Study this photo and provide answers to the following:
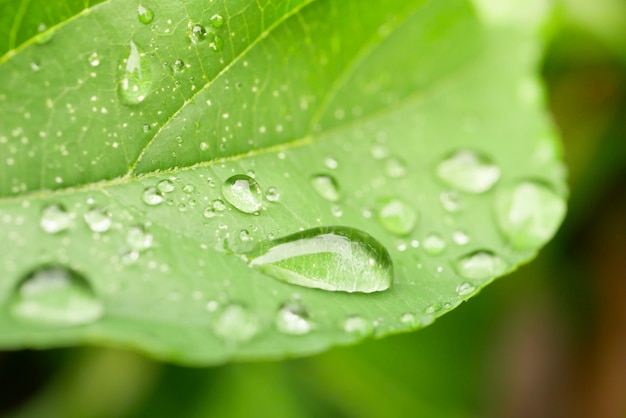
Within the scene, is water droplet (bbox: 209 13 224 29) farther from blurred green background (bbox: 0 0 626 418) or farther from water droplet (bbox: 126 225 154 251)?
blurred green background (bbox: 0 0 626 418)

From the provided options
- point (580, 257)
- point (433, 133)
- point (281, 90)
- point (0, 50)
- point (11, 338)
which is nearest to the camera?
point (11, 338)

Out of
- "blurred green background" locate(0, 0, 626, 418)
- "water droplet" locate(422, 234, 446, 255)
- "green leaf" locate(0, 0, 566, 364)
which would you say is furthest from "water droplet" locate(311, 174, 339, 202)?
"blurred green background" locate(0, 0, 626, 418)

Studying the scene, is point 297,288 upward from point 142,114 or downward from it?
downward

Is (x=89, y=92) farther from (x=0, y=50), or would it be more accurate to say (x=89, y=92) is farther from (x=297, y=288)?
(x=297, y=288)

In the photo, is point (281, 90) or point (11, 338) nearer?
point (11, 338)

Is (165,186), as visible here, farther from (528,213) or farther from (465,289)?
(528,213)

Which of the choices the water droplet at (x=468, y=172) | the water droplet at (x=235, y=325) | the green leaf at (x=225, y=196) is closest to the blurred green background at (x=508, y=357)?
the water droplet at (x=468, y=172)

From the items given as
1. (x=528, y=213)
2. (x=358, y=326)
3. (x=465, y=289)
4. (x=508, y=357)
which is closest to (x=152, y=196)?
(x=358, y=326)

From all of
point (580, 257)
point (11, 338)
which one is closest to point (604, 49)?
point (580, 257)
